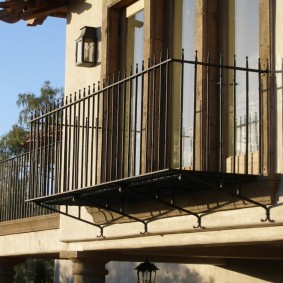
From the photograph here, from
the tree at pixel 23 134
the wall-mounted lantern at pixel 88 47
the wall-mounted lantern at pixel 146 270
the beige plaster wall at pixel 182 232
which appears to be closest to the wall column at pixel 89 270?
the beige plaster wall at pixel 182 232

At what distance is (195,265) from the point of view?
15289mm

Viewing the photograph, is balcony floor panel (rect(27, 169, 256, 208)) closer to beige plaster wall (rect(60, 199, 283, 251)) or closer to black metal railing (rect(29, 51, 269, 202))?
black metal railing (rect(29, 51, 269, 202))

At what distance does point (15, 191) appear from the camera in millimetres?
14758

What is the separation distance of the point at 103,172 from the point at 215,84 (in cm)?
215

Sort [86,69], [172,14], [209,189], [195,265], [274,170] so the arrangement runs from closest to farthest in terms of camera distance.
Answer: [274,170], [209,189], [172,14], [86,69], [195,265]

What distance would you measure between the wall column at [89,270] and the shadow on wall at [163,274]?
3530mm

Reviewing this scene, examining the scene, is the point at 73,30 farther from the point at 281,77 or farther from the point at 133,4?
the point at 281,77

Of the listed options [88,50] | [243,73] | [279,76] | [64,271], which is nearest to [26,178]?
[88,50]

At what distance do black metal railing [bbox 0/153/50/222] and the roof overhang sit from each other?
220cm

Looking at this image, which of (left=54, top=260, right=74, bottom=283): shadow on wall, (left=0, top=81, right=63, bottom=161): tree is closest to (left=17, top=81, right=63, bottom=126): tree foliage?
(left=0, top=81, right=63, bottom=161): tree

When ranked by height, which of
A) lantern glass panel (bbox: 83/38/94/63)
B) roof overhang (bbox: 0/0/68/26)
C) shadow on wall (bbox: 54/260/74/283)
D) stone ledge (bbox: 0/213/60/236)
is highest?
roof overhang (bbox: 0/0/68/26)

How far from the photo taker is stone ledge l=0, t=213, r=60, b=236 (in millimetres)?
12985

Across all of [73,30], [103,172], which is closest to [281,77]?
[103,172]

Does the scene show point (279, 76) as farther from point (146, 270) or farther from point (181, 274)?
point (181, 274)
